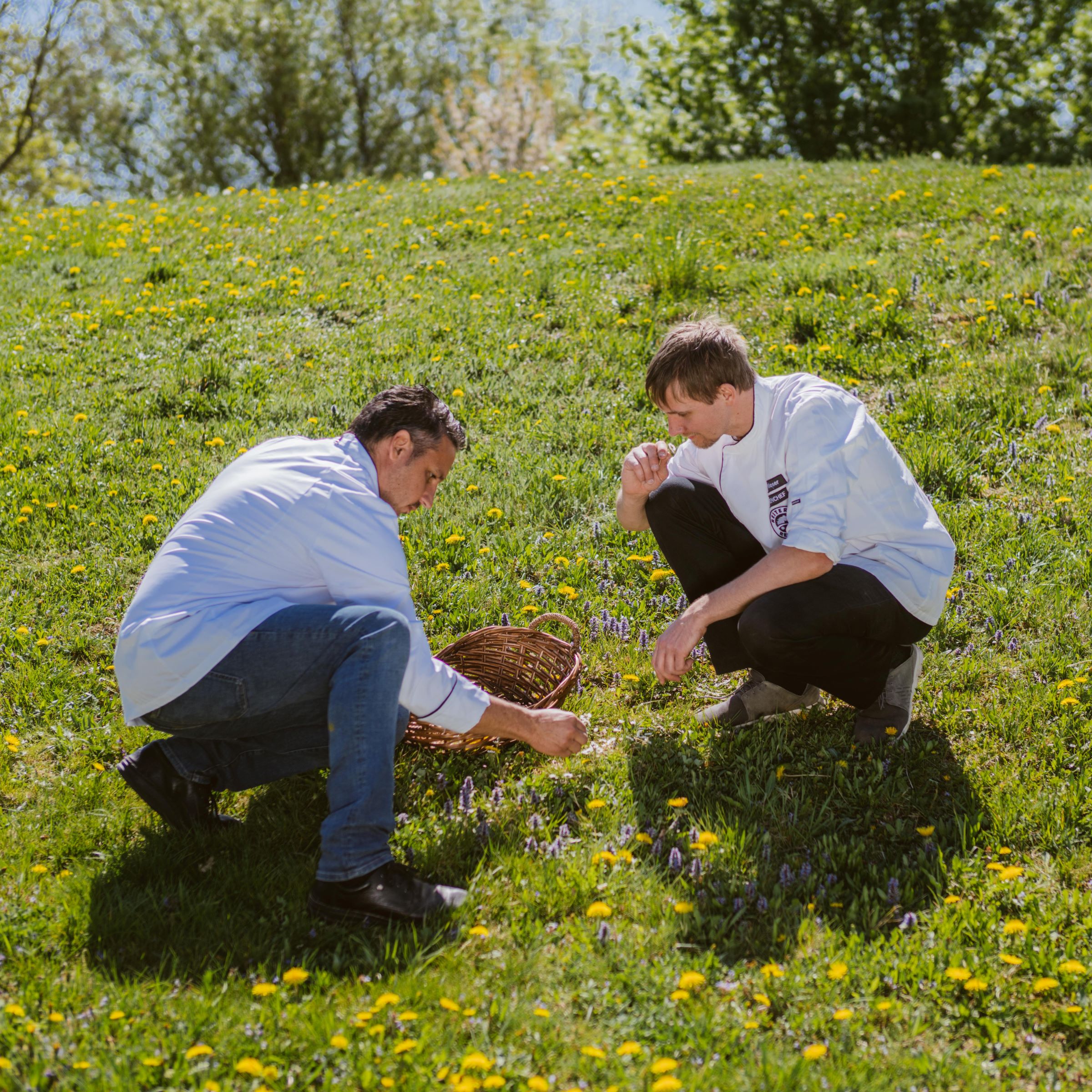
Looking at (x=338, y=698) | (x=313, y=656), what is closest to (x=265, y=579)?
(x=313, y=656)

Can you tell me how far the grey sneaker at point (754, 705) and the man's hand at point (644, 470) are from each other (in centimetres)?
79

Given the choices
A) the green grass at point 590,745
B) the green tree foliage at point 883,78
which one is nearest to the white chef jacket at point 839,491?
the green grass at point 590,745

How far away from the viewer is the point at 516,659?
3912 millimetres

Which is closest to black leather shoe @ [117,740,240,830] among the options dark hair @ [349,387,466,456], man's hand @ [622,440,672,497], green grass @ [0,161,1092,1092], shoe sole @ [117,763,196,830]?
shoe sole @ [117,763,196,830]

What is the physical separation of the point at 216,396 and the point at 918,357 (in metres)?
4.43

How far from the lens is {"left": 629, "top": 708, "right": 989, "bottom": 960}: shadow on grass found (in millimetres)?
2838

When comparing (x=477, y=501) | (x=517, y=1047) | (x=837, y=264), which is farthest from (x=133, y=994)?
(x=837, y=264)

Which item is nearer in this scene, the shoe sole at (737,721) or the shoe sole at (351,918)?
the shoe sole at (351,918)

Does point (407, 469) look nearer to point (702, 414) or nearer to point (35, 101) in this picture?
point (702, 414)

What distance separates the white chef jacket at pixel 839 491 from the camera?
320 centimetres

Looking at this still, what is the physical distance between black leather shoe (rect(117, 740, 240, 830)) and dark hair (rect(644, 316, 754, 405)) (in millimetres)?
1995

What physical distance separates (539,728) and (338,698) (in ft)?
2.09

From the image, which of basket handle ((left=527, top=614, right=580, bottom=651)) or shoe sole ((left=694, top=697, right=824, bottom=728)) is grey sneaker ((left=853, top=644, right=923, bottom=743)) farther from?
basket handle ((left=527, top=614, right=580, bottom=651))

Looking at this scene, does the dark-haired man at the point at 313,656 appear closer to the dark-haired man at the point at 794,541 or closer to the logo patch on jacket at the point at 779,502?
the dark-haired man at the point at 794,541
